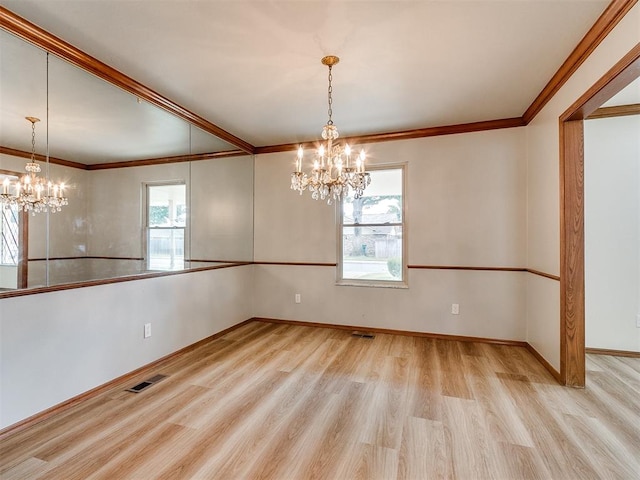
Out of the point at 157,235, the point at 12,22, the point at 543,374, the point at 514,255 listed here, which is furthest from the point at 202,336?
the point at 514,255

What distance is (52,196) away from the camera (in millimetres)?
2291

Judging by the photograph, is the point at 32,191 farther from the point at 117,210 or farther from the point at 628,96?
the point at 628,96

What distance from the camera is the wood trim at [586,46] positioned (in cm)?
182

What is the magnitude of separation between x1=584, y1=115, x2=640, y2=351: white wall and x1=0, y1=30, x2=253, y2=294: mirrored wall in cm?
413

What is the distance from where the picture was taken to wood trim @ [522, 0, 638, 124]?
1.82 m

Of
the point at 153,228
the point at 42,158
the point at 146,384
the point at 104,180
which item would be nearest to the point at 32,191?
the point at 42,158

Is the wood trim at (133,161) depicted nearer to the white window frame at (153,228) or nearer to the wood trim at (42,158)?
the wood trim at (42,158)

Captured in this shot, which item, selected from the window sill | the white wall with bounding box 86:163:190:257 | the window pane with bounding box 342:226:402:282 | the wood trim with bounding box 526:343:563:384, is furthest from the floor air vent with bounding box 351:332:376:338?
the white wall with bounding box 86:163:190:257

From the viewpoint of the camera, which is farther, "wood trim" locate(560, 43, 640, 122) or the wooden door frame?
the wooden door frame

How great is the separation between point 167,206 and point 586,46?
3852mm

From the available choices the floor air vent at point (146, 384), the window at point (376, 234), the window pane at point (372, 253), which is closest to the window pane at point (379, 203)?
the window at point (376, 234)

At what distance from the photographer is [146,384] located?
2.66 m

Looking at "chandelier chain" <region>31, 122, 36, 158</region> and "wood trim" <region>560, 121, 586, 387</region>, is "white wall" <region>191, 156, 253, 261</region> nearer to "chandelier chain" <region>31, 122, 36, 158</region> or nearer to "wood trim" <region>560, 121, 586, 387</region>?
"chandelier chain" <region>31, 122, 36, 158</region>

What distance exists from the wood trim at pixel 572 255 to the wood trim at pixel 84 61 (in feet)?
11.7
